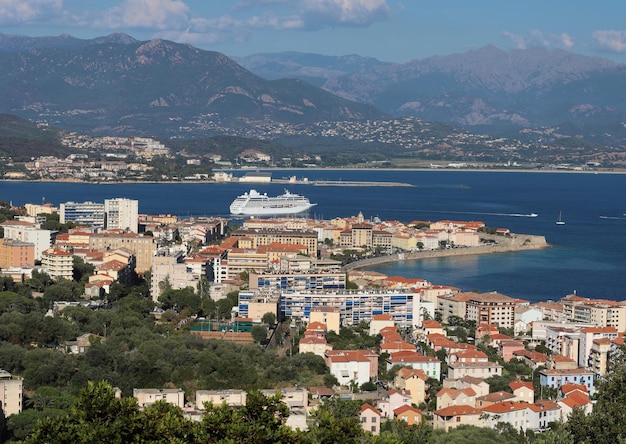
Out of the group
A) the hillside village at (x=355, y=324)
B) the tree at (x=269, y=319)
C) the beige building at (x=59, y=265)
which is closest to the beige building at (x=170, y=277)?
the hillside village at (x=355, y=324)

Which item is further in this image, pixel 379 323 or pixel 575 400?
pixel 379 323

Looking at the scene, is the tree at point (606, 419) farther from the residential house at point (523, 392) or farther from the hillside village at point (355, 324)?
the residential house at point (523, 392)

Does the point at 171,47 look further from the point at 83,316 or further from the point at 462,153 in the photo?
the point at 83,316

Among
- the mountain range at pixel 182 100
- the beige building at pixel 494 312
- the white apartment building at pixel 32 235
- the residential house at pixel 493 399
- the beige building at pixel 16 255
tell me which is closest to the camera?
the residential house at pixel 493 399

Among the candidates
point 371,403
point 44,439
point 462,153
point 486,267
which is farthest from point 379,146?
point 44,439

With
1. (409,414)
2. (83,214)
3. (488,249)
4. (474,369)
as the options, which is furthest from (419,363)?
(83,214)

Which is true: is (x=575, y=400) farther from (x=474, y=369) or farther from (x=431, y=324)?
(x=431, y=324)
